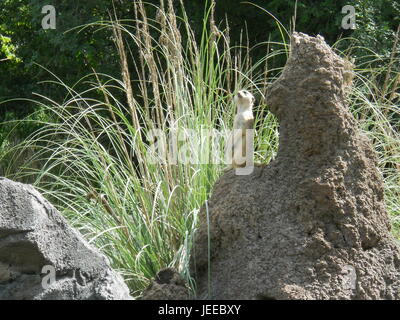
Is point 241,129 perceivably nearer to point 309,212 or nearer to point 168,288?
point 309,212

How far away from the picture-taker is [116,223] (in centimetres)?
452

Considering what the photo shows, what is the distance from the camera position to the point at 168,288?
134 inches

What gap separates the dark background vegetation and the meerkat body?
3.60 meters

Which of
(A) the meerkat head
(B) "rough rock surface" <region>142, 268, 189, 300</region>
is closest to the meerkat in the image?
(A) the meerkat head

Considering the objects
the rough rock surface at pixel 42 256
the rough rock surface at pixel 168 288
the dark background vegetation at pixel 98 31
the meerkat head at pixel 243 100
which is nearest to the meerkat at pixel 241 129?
the meerkat head at pixel 243 100

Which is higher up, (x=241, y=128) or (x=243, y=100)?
(x=243, y=100)

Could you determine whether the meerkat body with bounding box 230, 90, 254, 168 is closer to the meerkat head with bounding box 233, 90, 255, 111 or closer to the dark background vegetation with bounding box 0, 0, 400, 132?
the meerkat head with bounding box 233, 90, 255, 111

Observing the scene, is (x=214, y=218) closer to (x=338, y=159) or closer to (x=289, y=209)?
(x=289, y=209)

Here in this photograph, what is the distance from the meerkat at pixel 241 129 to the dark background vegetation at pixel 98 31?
11.8 ft

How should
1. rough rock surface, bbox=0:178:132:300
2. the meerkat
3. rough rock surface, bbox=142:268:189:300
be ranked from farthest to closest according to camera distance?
the meerkat
rough rock surface, bbox=142:268:189:300
rough rock surface, bbox=0:178:132:300

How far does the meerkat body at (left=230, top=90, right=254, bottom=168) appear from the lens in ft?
12.6

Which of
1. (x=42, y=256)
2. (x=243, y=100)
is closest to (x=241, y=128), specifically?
(x=243, y=100)

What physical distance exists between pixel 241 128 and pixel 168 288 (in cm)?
88

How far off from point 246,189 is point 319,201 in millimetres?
343
